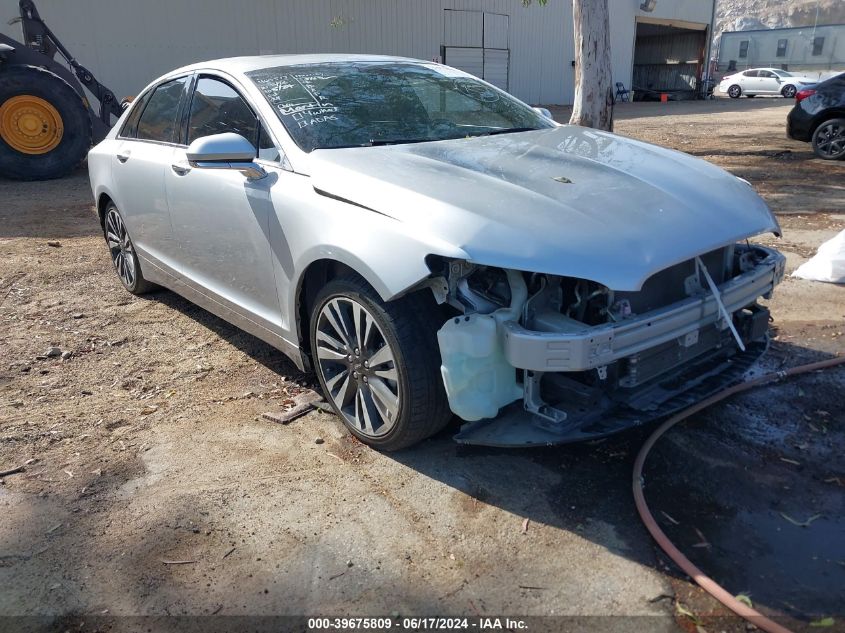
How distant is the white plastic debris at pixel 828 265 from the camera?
17.6 ft

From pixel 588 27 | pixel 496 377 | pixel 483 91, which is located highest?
pixel 588 27

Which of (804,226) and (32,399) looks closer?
(32,399)

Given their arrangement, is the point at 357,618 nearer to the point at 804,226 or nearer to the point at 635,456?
the point at 635,456

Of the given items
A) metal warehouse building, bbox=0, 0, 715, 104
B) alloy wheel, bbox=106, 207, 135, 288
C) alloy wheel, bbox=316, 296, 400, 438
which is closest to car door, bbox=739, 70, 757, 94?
metal warehouse building, bbox=0, 0, 715, 104

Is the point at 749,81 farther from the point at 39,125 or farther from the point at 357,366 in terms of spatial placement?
the point at 357,366

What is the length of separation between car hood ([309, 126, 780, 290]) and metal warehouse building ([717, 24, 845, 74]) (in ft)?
153

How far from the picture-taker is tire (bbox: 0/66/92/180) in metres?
10.3

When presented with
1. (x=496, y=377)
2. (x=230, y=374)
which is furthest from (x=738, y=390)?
(x=230, y=374)


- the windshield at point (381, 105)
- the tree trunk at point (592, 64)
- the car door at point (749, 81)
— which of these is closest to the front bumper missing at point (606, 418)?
the windshield at point (381, 105)

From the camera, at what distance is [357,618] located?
233 centimetres

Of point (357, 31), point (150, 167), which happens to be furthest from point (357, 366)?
point (357, 31)

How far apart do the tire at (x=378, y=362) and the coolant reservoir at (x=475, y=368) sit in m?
0.15

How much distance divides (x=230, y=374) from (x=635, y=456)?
7.88ft

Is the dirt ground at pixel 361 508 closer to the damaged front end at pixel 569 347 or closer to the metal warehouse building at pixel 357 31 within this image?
the damaged front end at pixel 569 347
